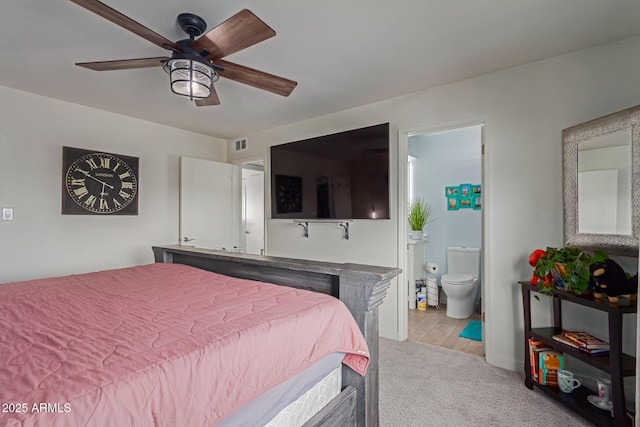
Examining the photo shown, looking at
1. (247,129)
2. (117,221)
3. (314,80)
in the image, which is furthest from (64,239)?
(314,80)

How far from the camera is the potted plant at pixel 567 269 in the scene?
5.73 feet

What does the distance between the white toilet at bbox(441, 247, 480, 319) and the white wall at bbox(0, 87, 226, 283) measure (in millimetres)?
3477

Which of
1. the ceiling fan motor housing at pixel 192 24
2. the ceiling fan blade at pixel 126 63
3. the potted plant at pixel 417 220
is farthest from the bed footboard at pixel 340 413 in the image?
the potted plant at pixel 417 220

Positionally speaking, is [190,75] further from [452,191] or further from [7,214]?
[452,191]

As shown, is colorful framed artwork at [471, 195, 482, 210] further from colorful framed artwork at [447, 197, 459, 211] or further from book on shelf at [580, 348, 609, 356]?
book on shelf at [580, 348, 609, 356]

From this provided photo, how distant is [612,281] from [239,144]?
414 centimetres

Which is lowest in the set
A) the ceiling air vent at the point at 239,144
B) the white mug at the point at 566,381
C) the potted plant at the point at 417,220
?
the white mug at the point at 566,381

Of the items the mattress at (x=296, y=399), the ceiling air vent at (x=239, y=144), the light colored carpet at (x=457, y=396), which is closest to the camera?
the mattress at (x=296, y=399)

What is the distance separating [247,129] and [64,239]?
2.33m

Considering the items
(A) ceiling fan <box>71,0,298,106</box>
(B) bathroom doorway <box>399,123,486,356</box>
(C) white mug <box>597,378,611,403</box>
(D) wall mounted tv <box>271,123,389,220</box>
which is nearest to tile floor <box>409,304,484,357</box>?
(B) bathroom doorway <box>399,123,486,356</box>

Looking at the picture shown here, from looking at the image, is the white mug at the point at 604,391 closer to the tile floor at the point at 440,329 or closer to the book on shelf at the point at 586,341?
the book on shelf at the point at 586,341

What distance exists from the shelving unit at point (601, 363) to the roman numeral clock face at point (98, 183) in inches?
155

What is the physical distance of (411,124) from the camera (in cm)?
288

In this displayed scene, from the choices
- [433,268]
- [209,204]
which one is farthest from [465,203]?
[209,204]
